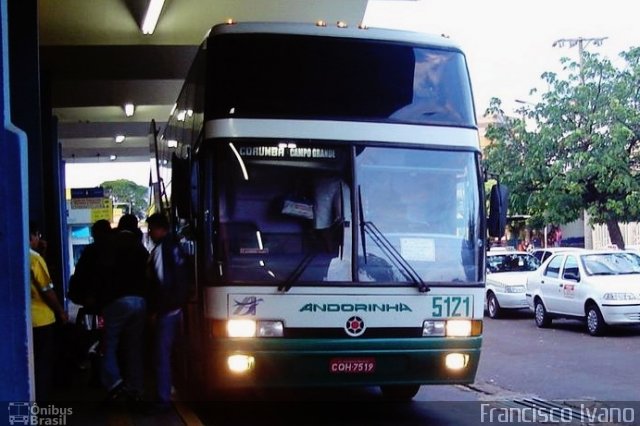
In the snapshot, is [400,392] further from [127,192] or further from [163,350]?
[127,192]

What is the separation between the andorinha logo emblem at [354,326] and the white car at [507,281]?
40.9ft

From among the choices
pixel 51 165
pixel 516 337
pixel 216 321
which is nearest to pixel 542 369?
pixel 516 337

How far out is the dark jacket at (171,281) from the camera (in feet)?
25.7

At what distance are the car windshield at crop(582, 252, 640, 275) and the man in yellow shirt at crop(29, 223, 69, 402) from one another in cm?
1148

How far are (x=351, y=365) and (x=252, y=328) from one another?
0.94 metres

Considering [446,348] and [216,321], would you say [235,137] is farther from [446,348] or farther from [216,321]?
[446,348]

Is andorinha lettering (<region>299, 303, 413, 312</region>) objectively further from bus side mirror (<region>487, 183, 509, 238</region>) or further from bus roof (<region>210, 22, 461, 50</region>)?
bus roof (<region>210, 22, 461, 50</region>)

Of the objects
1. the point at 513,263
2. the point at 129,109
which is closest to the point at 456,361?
the point at 513,263

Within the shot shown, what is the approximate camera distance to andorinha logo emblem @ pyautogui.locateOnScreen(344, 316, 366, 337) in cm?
723

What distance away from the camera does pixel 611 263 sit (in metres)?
16.3

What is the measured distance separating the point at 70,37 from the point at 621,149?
1340cm

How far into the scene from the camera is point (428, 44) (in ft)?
26.2

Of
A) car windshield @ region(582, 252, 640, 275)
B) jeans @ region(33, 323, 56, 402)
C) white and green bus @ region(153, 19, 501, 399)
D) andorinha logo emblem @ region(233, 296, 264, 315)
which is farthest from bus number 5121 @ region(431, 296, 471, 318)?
car windshield @ region(582, 252, 640, 275)

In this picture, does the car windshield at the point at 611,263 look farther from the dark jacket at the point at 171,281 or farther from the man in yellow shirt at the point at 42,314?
the man in yellow shirt at the point at 42,314
